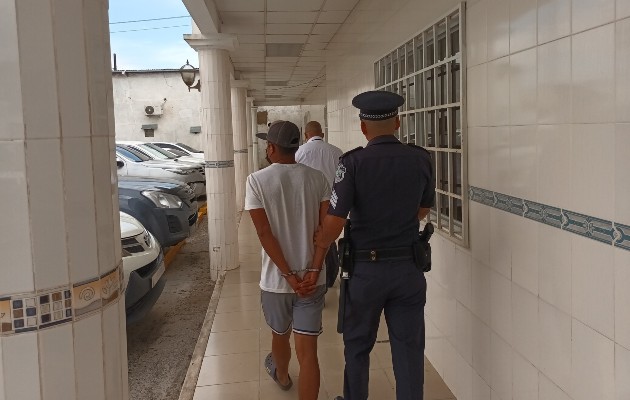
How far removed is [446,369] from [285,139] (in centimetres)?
181

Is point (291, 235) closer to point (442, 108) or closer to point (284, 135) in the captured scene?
point (284, 135)

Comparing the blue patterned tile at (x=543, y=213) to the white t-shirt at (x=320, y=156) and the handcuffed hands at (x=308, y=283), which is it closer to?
the handcuffed hands at (x=308, y=283)

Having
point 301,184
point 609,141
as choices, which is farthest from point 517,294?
point 301,184

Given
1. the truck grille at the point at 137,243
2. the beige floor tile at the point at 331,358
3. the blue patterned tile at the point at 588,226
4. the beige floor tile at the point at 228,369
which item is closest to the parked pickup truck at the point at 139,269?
the truck grille at the point at 137,243

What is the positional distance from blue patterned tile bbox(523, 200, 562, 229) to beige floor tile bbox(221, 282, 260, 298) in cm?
400

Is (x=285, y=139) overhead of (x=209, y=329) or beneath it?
overhead

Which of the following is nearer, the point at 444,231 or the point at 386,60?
the point at 444,231

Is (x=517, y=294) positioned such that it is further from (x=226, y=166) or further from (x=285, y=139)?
(x=226, y=166)

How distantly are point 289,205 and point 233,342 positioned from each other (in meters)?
1.92

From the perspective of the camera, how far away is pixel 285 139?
301 cm

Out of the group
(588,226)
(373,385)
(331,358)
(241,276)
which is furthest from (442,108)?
(241,276)

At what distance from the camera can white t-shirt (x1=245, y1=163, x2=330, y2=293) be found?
2.95 meters

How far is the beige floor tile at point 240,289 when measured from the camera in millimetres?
5953

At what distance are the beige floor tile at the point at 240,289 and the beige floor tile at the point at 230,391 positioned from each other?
7.38ft
